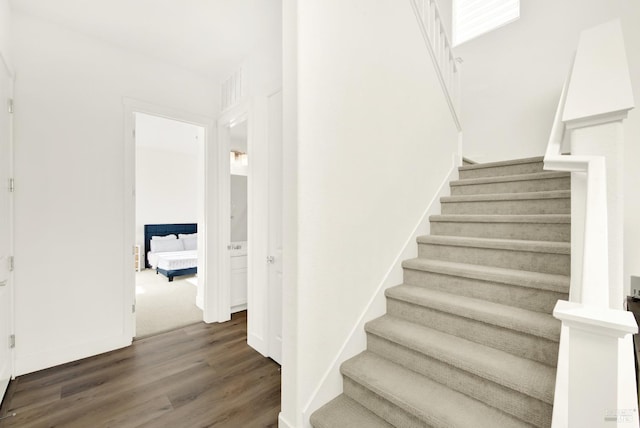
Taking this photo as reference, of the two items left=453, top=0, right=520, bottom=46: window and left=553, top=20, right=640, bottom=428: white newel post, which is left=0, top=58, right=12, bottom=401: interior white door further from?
left=453, top=0, right=520, bottom=46: window

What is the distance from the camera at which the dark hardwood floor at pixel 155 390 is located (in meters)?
1.73

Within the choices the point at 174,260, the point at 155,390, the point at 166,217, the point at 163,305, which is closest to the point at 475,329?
the point at 155,390

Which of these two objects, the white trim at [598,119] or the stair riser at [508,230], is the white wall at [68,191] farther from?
the white trim at [598,119]

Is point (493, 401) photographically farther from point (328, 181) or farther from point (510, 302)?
point (328, 181)

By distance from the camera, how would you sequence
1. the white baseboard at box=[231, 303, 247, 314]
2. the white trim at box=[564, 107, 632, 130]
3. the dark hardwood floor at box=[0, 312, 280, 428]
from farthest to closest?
the white baseboard at box=[231, 303, 247, 314] < the dark hardwood floor at box=[0, 312, 280, 428] < the white trim at box=[564, 107, 632, 130]

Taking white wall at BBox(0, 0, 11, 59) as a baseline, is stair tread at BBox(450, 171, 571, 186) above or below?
below

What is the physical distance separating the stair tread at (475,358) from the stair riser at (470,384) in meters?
0.04

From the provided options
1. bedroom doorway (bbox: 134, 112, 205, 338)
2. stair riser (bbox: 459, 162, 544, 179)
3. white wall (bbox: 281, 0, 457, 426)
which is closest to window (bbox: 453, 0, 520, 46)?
white wall (bbox: 281, 0, 457, 426)

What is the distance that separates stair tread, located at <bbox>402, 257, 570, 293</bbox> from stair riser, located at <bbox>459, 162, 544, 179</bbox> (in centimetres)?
117

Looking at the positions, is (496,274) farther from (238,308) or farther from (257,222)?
(238,308)

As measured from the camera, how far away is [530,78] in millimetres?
3232

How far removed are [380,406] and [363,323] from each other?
1.52 feet

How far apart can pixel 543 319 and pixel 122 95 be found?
3.76 m

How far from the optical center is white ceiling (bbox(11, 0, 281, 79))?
221 centimetres
